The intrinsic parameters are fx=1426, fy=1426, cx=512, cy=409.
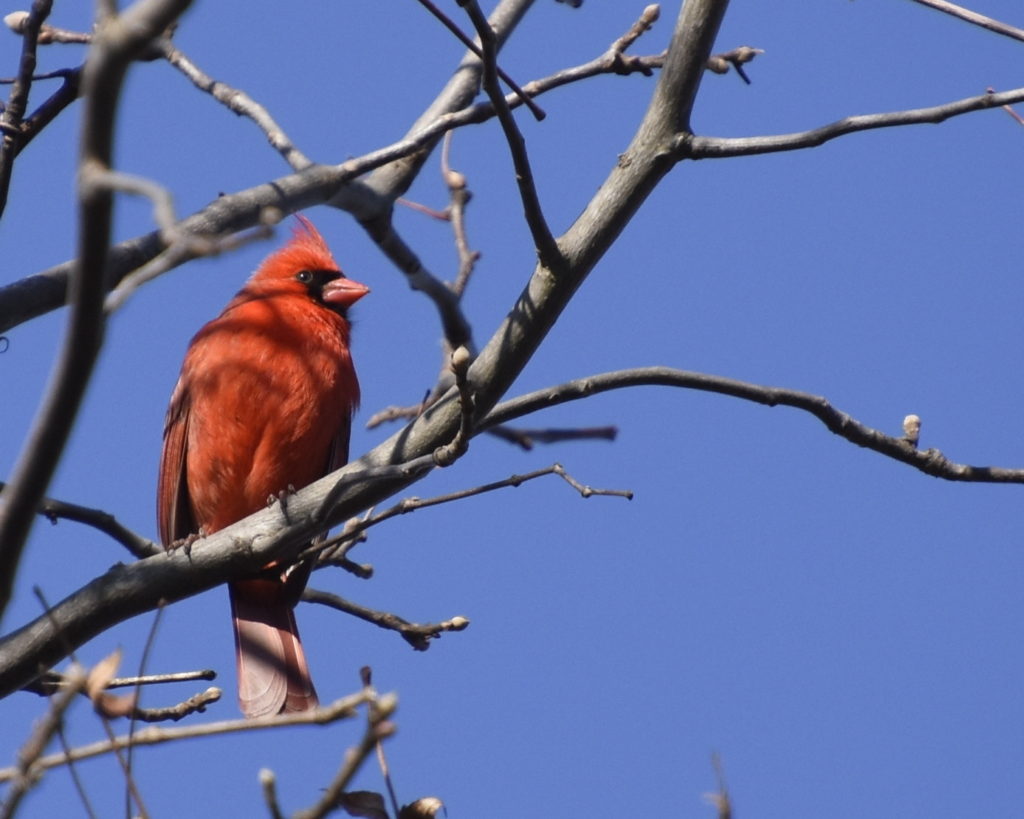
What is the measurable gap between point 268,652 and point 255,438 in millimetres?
762

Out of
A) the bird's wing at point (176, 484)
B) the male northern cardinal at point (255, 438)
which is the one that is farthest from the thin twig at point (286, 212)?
the bird's wing at point (176, 484)

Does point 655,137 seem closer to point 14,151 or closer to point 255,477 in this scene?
point 14,151

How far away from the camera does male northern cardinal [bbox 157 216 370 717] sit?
5.11 m

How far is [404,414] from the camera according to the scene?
4020mm

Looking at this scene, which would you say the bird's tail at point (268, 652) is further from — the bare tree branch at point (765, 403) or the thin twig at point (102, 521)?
the bare tree branch at point (765, 403)

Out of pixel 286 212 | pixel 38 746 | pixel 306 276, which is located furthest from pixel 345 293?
pixel 38 746

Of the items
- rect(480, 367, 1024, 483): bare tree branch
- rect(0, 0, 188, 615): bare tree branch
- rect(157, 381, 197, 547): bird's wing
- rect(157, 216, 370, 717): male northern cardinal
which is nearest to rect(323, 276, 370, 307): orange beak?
rect(157, 216, 370, 717): male northern cardinal

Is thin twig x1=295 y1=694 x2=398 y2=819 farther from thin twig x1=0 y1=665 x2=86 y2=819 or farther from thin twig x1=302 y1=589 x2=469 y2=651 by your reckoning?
thin twig x1=302 y1=589 x2=469 y2=651

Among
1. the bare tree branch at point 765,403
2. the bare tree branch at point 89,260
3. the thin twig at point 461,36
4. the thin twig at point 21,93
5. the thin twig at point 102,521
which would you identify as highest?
the thin twig at point 21,93

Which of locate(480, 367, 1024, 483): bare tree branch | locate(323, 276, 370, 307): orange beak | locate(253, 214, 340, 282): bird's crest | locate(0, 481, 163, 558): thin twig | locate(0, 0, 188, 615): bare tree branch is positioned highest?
locate(253, 214, 340, 282): bird's crest

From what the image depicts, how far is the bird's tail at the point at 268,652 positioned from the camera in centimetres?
483

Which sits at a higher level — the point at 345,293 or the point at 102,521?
the point at 345,293

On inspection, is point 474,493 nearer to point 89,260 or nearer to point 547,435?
point 547,435

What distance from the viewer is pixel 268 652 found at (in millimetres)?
5012
